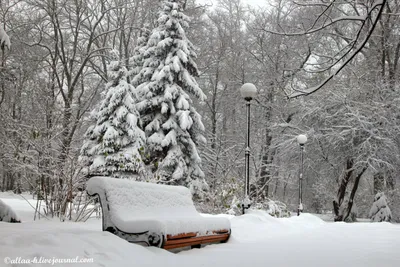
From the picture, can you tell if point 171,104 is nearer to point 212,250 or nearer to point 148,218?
point 212,250

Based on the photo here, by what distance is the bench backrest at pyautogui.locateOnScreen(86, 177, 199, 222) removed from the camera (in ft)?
15.5

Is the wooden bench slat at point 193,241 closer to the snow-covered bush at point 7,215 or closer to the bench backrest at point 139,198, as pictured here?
the bench backrest at point 139,198

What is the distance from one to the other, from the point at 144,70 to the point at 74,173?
10.1 m

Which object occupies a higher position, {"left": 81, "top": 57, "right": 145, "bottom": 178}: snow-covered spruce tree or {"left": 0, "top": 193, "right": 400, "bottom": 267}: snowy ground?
{"left": 81, "top": 57, "right": 145, "bottom": 178}: snow-covered spruce tree

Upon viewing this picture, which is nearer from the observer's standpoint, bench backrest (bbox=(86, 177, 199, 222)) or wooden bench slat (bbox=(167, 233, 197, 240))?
wooden bench slat (bbox=(167, 233, 197, 240))

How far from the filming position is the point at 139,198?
5.18 m

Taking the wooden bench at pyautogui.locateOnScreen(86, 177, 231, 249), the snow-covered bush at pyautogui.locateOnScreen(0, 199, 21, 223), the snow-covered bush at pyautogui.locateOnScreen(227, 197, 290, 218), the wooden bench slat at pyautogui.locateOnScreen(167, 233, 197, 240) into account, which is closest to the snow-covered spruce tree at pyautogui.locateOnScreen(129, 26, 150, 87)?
the snow-covered bush at pyautogui.locateOnScreen(227, 197, 290, 218)

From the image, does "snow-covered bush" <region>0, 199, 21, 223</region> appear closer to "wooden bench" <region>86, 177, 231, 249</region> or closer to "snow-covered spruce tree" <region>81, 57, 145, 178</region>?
"wooden bench" <region>86, 177, 231, 249</region>

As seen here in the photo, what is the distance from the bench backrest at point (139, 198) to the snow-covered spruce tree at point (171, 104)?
31.4 feet

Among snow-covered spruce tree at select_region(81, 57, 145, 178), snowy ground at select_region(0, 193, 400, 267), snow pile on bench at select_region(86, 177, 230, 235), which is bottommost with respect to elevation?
snowy ground at select_region(0, 193, 400, 267)

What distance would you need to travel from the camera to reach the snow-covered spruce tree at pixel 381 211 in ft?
51.5

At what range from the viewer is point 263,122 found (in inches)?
851

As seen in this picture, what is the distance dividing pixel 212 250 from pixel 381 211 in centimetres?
1272

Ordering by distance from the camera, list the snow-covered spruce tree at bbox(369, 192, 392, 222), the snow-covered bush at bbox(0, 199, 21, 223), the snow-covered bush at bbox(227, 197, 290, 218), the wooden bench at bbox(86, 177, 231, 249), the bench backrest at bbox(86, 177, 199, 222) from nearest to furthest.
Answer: the wooden bench at bbox(86, 177, 231, 249) < the bench backrest at bbox(86, 177, 199, 222) < the snow-covered bush at bbox(0, 199, 21, 223) < the snow-covered bush at bbox(227, 197, 290, 218) < the snow-covered spruce tree at bbox(369, 192, 392, 222)
